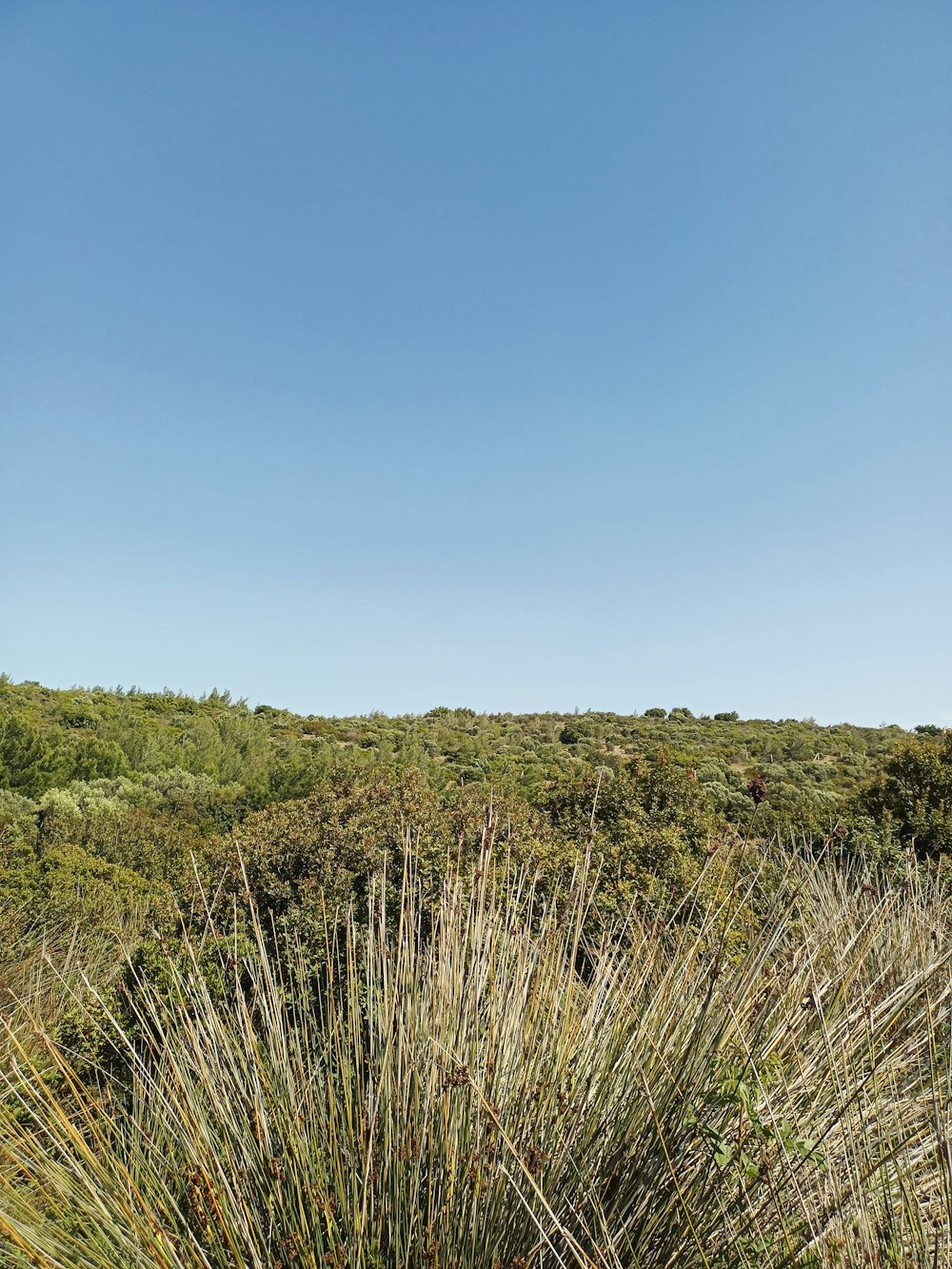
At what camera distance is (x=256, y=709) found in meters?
34.4

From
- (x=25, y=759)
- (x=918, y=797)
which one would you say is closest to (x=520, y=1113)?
(x=918, y=797)

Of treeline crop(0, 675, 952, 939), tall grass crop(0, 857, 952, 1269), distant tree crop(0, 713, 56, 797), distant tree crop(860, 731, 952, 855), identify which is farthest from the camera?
distant tree crop(0, 713, 56, 797)

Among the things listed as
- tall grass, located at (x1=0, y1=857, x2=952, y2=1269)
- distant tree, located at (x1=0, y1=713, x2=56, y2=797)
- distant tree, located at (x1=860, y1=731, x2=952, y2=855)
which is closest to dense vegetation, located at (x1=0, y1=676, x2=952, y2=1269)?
tall grass, located at (x1=0, y1=857, x2=952, y2=1269)

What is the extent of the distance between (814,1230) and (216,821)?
17.2m

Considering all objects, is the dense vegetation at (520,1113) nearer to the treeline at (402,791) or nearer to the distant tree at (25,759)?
the treeline at (402,791)

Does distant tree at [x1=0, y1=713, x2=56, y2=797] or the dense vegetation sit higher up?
the dense vegetation

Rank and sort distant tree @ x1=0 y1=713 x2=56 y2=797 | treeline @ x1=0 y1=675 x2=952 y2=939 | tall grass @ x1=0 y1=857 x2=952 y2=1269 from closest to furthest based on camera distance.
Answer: tall grass @ x1=0 y1=857 x2=952 y2=1269 → treeline @ x1=0 y1=675 x2=952 y2=939 → distant tree @ x1=0 y1=713 x2=56 y2=797

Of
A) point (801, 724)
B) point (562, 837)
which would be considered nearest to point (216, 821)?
point (562, 837)

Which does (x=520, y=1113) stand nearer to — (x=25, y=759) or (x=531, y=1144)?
(x=531, y=1144)

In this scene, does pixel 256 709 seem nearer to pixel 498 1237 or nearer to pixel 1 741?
pixel 1 741

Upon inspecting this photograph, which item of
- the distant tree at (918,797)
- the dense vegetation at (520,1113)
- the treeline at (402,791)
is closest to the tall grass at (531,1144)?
the dense vegetation at (520,1113)

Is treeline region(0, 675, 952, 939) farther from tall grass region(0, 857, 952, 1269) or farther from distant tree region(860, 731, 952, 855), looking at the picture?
tall grass region(0, 857, 952, 1269)

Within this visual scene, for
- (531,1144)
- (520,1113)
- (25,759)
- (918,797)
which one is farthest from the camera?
(25,759)

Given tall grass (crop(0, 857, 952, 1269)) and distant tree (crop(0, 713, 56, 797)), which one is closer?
tall grass (crop(0, 857, 952, 1269))
